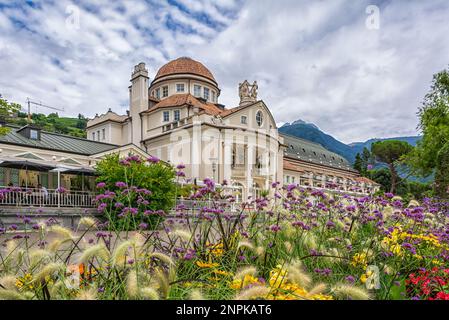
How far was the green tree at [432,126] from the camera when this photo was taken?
19688 mm

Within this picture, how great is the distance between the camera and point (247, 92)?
3716 centimetres

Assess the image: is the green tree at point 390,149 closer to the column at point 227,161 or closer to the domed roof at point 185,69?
the domed roof at point 185,69

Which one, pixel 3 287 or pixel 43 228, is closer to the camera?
pixel 3 287

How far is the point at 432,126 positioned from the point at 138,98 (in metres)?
29.1

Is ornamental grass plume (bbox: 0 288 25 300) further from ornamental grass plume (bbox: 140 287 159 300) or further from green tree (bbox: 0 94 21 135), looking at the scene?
green tree (bbox: 0 94 21 135)

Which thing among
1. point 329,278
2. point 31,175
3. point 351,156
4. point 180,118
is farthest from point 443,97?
point 351,156

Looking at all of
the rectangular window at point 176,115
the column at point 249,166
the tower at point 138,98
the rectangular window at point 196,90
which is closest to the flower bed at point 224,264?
the column at point 249,166

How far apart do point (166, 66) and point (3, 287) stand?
4175cm

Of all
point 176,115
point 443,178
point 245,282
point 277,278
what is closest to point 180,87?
point 176,115

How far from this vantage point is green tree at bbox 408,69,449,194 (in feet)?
64.6

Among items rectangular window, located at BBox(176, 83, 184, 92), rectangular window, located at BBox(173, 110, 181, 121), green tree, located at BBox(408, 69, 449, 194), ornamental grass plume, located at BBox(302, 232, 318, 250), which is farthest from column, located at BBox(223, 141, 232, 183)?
ornamental grass plume, located at BBox(302, 232, 318, 250)

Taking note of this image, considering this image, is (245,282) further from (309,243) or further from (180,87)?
(180,87)
